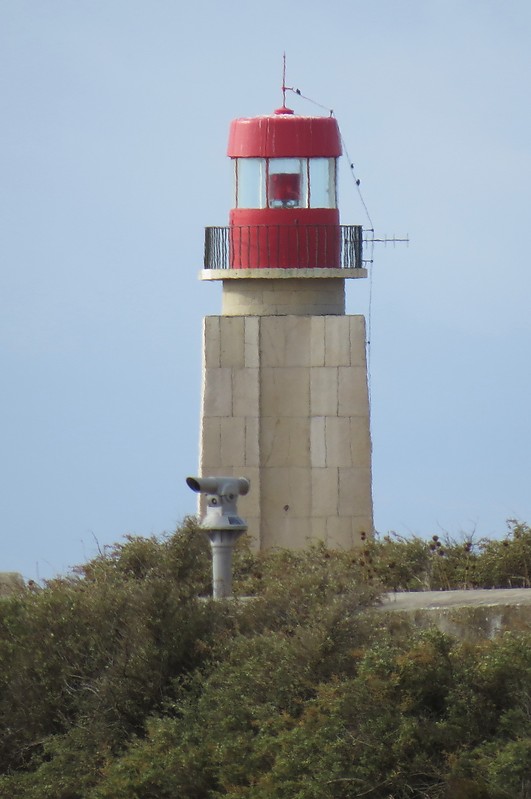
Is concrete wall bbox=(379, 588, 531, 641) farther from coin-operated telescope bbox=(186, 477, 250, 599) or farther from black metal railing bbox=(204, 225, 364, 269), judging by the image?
black metal railing bbox=(204, 225, 364, 269)

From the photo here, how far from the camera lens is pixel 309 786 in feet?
28.1

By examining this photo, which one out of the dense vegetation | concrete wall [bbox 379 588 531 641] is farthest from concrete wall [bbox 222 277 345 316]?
concrete wall [bbox 379 588 531 641]

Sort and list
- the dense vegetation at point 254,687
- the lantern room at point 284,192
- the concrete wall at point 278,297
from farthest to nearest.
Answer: the lantern room at point 284,192 < the concrete wall at point 278,297 < the dense vegetation at point 254,687

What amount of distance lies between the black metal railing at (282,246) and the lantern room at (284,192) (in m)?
0.01

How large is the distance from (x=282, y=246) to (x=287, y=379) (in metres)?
1.67

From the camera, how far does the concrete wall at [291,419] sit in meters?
18.9

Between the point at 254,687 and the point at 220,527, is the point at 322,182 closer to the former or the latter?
the point at 220,527

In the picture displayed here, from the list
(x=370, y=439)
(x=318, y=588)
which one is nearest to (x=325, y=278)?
(x=370, y=439)

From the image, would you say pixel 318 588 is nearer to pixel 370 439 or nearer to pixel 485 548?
pixel 485 548

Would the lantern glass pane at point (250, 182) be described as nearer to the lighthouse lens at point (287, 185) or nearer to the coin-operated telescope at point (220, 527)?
the lighthouse lens at point (287, 185)

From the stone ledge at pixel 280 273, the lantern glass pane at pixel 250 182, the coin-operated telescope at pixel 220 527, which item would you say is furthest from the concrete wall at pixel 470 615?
the lantern glass pane at pixel 250 182

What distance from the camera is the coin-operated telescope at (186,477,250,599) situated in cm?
1147

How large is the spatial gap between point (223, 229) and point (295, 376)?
212cm

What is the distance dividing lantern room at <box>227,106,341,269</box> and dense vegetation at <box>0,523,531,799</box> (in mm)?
7228
